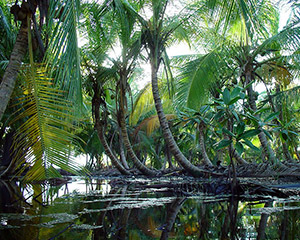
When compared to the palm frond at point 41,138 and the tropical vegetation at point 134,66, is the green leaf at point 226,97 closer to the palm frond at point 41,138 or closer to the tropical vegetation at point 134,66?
the tropical vegetation at point 134,66

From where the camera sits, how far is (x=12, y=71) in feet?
11.9

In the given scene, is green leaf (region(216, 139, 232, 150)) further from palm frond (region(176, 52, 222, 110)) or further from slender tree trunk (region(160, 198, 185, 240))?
palm frond (region(176, 52, 222, 110))

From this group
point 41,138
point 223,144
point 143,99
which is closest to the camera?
point 223,144

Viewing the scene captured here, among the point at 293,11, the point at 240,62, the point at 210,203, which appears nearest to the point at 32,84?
the point at 210,203

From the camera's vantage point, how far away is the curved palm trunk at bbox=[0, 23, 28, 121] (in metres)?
3.53

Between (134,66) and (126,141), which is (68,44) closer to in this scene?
(134,66)

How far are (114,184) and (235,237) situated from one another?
459cm

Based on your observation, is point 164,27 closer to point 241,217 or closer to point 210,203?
point 210,203

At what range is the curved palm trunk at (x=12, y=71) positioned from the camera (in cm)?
353

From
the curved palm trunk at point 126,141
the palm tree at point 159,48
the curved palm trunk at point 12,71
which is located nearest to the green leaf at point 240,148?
the curved palm trunk at point 12,71

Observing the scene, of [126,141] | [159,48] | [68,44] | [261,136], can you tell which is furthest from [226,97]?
[126,141]

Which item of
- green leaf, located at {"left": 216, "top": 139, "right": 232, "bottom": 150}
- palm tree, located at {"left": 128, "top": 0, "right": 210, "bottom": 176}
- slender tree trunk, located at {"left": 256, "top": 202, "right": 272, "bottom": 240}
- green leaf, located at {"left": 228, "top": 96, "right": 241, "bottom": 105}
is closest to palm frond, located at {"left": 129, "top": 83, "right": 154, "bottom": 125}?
palm tree, located at {"left": 128, "top": 0, "right": 210, "bottom": 176}

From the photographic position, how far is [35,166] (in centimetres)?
376

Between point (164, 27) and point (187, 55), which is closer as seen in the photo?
point (164, 27)
